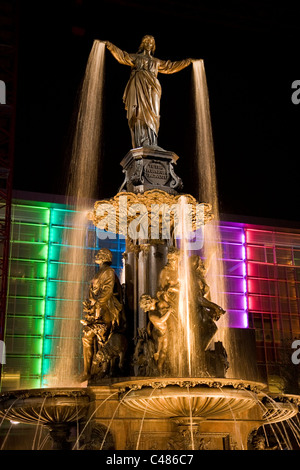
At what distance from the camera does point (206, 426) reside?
9461 millimetres

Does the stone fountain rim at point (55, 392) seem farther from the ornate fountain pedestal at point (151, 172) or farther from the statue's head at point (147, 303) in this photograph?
the ornate fountain pedestal at point (151, 172)

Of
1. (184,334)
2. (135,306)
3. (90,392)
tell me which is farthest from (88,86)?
(90,392)

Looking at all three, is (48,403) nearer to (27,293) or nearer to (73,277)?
(27,293)

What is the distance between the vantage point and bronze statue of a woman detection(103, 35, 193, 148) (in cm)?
1301

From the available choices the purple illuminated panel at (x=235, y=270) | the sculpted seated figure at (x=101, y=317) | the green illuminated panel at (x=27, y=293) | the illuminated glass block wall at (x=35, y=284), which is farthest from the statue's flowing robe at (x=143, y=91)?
the purple illuminated panel at (x=235, y=270)

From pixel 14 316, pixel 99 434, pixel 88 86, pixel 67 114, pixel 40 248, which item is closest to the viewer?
pixel 99 434

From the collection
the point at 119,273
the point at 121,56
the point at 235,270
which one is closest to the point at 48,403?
the point at 121,56

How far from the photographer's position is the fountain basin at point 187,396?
8398 millimetres

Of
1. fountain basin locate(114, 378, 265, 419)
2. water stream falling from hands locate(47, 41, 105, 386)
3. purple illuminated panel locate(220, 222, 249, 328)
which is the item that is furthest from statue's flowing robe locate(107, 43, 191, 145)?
purple illuminated panel locate(220, 222, 249, 328)

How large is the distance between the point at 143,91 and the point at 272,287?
32.2 meters

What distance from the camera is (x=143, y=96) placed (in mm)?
13148

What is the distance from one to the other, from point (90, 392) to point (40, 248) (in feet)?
96.7

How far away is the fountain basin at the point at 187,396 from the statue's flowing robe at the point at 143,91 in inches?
252
